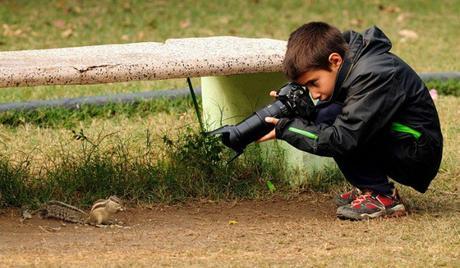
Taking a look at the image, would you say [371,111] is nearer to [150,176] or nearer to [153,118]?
[150,176]

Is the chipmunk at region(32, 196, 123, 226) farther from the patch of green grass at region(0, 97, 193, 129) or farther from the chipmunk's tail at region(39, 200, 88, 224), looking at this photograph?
the patch of green grass at region(0, 97, 193, 129)

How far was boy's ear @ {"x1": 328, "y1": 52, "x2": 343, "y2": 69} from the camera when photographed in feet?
14.4

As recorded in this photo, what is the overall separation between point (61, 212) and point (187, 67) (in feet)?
2.65

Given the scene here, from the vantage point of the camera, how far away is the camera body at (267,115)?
14.4 feet

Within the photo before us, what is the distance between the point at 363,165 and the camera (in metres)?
4.56

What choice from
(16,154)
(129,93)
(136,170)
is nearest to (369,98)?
(136,170)

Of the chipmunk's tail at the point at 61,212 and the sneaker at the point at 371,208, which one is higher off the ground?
the chipmunk's tail at the point at 61,212

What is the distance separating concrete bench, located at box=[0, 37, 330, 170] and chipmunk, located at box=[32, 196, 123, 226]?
1.72 ft

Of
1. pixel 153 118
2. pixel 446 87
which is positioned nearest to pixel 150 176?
pixel 153 118

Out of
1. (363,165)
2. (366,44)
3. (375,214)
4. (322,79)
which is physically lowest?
(375,214)

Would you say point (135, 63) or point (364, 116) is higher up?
point (135, 63)

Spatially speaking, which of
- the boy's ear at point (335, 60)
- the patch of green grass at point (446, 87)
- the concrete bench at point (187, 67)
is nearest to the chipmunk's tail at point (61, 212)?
the concrete bench at point (187, 67)

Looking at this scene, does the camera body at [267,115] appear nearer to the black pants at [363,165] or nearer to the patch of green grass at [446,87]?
the black pants at [363,165]

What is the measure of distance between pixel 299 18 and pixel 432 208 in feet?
16.5
